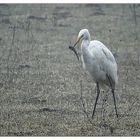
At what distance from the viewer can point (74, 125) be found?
8398mm

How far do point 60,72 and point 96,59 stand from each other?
2.47m

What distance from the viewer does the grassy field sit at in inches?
335

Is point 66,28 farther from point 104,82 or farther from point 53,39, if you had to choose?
point 104,82

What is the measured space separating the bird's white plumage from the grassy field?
0.44m

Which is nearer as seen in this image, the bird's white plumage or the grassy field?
the grassy field

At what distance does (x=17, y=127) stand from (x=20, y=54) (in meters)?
4.79

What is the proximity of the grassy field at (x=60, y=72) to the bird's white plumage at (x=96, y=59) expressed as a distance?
0.44 meters

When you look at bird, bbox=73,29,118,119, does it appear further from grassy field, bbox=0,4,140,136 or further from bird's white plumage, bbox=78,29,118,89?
grassy field, bbox=0,4,140,136

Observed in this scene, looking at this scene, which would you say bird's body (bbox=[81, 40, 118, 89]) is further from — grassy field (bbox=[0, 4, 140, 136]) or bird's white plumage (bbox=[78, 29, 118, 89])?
grassy field (bbox=[0, 4, 140, 136])

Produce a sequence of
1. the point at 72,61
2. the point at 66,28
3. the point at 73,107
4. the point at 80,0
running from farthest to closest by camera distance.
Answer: the point at 80,0 → the point at 66,28 → the point at 72,61 → the point at 73,107

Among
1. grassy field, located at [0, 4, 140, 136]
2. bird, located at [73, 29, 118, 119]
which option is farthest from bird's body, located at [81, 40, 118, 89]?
grassy field, located at [0, 4, 140, 136]

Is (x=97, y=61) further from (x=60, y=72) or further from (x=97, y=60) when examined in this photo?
(x=60, y=72)

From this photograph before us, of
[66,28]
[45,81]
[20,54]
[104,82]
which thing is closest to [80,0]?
[66,28]

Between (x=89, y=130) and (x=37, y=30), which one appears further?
(x=37, y=30)
